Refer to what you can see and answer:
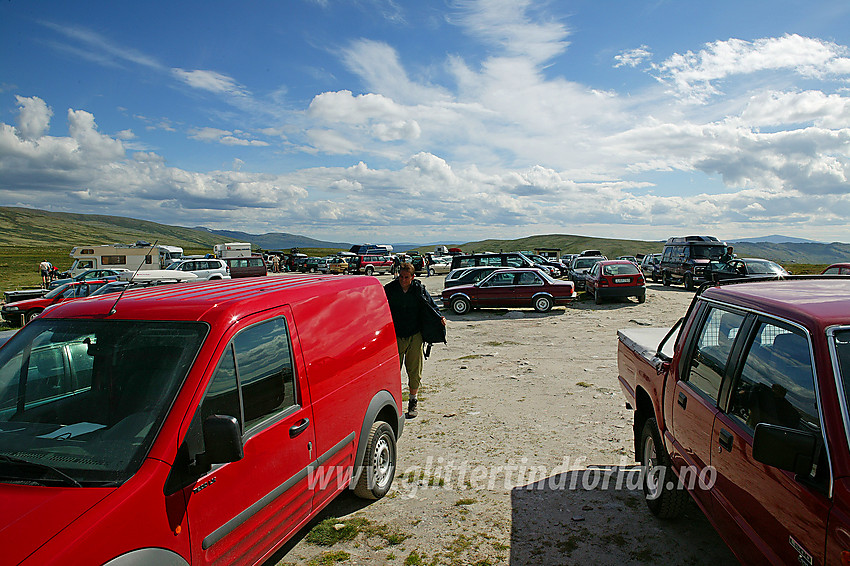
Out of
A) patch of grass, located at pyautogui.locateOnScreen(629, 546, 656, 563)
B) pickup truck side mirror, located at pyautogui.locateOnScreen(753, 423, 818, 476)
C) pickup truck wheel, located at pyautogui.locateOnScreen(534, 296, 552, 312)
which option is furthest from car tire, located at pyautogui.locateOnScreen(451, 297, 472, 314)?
pickup truck side mirror, located at pyautogui.locateOnScreen(753, 423, 818, 476)

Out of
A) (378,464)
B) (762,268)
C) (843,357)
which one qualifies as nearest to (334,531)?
(378,464)

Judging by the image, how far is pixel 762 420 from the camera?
2.48 meters

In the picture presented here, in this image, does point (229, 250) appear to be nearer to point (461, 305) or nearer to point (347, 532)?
point (461, 305)

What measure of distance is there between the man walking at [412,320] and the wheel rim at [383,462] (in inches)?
80.9

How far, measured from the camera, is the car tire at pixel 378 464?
425 cm

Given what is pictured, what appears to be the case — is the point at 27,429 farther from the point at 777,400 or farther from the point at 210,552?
the point at 777,400

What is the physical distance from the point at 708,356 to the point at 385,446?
2.76 metres

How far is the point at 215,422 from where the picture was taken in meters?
2.33

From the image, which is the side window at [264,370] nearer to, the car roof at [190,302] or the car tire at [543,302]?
the car roof at [190,302]

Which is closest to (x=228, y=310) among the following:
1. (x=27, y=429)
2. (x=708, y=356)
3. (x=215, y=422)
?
(x=215, y=422)

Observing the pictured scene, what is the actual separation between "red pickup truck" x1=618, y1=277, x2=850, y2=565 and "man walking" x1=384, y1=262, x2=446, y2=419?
3.12 meters

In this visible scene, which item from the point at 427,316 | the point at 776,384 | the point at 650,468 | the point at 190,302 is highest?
the point at 190,302

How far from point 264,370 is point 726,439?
2606mm

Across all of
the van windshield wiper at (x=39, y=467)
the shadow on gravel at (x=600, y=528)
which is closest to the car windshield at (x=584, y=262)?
the shadow on gravel at (x=600, y=528)
